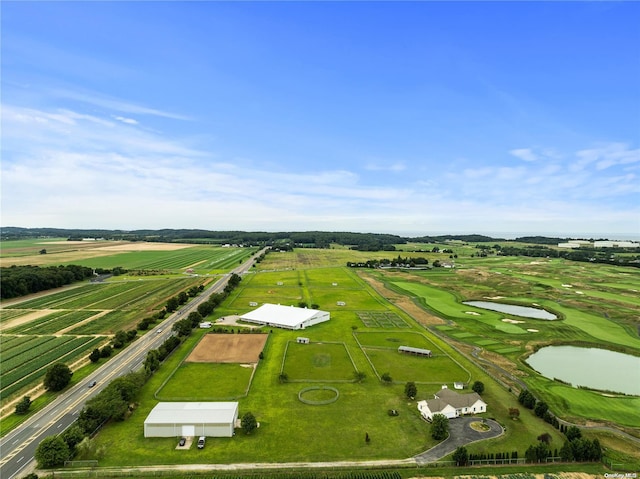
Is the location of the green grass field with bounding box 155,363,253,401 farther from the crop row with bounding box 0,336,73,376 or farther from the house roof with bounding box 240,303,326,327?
the crop row with bounding box 0,336,73,376

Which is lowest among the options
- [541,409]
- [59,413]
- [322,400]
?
[59,413]

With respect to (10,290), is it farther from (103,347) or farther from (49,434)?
(49,434)

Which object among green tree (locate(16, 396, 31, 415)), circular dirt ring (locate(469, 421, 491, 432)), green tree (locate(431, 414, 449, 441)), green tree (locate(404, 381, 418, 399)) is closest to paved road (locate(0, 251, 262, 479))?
green tree (locate(16, 396, 31, 415))

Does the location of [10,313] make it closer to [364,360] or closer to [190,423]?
[190,423]

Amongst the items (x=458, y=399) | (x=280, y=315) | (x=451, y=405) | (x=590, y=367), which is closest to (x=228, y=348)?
(x=280, y=315)

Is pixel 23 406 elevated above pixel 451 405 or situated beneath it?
situated beneath

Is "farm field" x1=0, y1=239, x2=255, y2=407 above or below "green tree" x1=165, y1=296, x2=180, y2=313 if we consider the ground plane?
below
